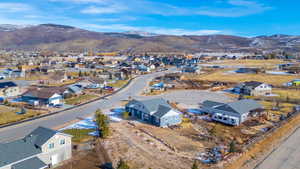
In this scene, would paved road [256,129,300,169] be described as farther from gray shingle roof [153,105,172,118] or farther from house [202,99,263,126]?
gray shingle roof [153,105,172,118]

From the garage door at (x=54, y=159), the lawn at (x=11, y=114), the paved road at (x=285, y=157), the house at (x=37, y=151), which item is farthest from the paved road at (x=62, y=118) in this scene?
the paved road at (x=285, y=157)

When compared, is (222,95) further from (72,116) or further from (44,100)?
(44,100)

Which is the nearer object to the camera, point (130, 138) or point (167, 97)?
point (130, 138)

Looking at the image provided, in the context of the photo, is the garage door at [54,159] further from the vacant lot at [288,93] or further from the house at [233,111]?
the vacant lot at [288,93]

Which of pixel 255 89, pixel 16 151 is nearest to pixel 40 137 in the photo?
pixel 16 151

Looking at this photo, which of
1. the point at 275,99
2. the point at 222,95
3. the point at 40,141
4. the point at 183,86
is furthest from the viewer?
the point at 183,86

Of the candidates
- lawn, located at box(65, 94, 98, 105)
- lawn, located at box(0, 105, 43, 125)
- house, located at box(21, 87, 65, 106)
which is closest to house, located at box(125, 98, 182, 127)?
lawn, located at box(65, 94, 98, 105)

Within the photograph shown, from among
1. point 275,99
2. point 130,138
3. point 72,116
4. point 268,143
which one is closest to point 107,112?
point 72,116
